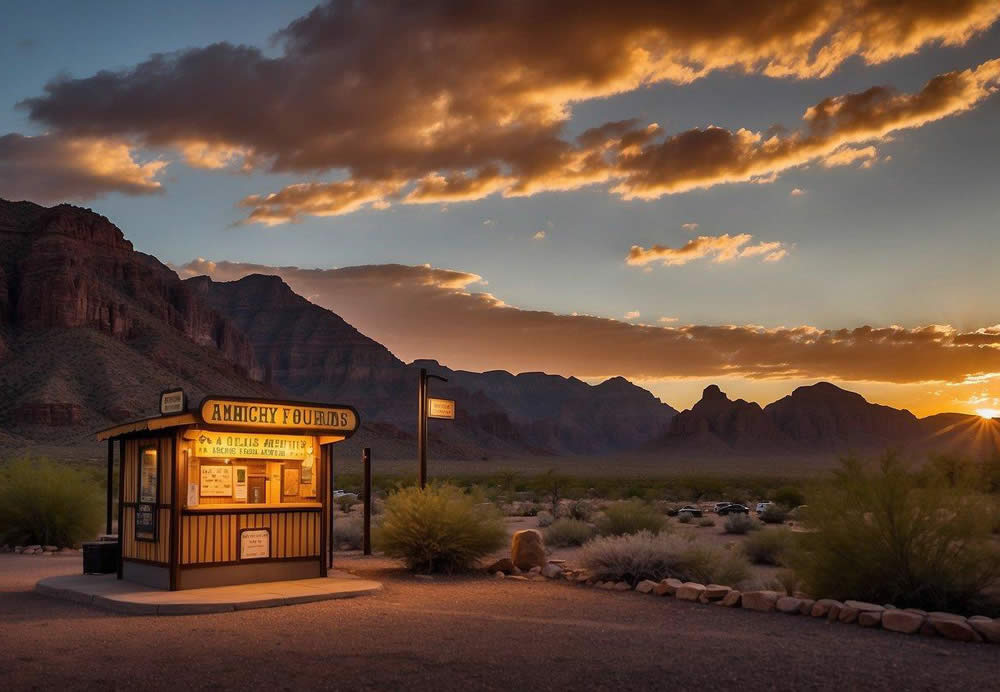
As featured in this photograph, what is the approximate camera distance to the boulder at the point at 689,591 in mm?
15226

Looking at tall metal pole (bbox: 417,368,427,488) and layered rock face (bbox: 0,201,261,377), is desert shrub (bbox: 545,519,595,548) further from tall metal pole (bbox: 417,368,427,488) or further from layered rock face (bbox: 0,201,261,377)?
layered rock face (bbox: 0,201,261,377)

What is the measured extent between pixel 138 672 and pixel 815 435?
182 metres

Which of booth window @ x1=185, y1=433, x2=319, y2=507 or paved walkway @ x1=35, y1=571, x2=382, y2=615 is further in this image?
booth window @ x1=185, y1=433, x2=319, y2=507

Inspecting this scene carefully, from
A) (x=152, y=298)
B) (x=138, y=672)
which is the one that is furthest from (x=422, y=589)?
(x=152, y=298)

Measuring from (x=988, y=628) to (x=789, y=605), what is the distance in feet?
9.24

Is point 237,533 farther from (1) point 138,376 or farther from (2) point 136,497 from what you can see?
(1) point 138,376

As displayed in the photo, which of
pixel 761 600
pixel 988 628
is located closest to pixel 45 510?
pixel 761 600

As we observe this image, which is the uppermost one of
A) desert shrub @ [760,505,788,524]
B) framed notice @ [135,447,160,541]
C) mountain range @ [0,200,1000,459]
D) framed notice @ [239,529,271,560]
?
mountain range @ [0,200,1000,459]

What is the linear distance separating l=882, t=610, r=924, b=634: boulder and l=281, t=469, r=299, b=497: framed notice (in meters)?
10.2

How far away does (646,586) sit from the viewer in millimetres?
16094

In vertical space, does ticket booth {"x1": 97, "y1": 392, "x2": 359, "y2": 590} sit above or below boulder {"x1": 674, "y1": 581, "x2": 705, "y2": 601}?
above

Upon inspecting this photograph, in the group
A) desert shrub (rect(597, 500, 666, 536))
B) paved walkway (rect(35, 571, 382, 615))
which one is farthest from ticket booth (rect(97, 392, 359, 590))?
desert shrub (rect(597, 500, 666, 536))

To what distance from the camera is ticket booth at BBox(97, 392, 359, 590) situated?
51.5 feet

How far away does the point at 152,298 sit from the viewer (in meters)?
123
